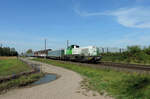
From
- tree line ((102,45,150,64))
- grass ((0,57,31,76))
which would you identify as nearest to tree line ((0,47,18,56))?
grass ((0,57,31,76))

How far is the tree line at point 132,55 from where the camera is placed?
18891 millimetres

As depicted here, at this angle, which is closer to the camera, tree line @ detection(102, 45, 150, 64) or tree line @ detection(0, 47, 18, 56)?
tree line @ detection(102, 45, 150, 64)

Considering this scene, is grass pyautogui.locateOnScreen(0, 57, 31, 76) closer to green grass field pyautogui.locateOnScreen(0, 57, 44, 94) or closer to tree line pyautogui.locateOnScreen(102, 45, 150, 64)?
green grass field pyautogui.locateOnScreen(0, 57, 44, 94)

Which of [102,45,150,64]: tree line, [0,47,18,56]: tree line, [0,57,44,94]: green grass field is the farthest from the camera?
[0,47,18,56]: tree line

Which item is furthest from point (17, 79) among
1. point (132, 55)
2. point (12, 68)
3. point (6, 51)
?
point (6, 51)

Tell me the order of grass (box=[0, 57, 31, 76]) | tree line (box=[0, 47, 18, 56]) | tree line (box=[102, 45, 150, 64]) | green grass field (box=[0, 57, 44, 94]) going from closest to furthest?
green grass field (box=[0, 57, 44, 94]) → grass (box=[0, 57, 31, 76]) → tree line (box=[102, 45, 150, 64]) → tree line (box=[0, 47, 18, 56])

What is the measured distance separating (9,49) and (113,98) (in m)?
98.3

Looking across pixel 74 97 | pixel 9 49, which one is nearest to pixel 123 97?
pixel 74 97

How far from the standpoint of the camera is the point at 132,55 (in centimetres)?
2109

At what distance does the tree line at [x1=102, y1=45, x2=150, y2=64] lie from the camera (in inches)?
744

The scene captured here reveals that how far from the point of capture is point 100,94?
543cm

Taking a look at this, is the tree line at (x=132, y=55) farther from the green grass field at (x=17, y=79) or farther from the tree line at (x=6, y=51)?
the tree line at (x=6, y=51)

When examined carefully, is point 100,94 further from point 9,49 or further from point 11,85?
point 9,49

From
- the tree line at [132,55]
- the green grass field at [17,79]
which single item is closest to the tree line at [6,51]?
the green grass field at [17,79]
